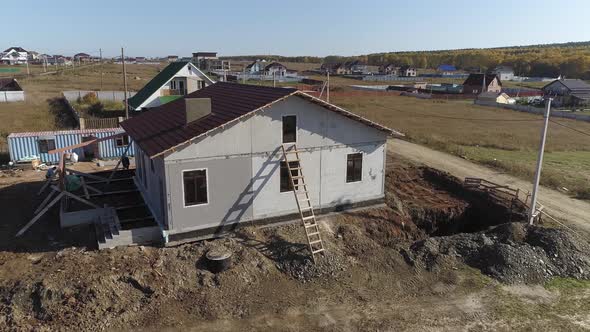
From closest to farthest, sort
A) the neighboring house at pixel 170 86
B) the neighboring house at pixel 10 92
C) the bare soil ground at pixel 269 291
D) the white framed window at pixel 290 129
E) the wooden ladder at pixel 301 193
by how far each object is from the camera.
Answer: the bare soil ground at pixel 269 291
the wooden ladder at pixel 301 193
the white framed window at pixel 290 129
the neighboring house at pixel 170 86
the neighboring house at pixel 10 92

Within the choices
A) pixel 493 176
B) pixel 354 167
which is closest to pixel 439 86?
pixel 493 176

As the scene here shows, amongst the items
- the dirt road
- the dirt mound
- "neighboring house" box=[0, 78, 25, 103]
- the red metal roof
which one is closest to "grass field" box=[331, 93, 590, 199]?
the dirt road

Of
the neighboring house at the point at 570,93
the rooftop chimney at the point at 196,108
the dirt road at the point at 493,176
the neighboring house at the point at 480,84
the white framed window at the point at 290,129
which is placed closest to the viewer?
the rooftop chimney at the point at 196,108

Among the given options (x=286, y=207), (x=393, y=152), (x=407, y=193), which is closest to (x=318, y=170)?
(x=286, y=207)

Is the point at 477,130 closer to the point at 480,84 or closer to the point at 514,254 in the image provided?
the point at 514,254

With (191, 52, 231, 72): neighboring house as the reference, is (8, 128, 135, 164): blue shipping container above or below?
below

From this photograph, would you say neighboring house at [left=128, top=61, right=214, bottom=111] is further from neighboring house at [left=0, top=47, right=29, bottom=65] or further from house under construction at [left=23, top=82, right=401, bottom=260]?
neighboring house at [left=0, top=47, right=29, bottom=65]

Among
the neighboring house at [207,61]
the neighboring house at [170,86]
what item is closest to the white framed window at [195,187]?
the neighboring house at [170,86]

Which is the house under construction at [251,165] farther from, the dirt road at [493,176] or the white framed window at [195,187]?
the dirt road at [493,176]
